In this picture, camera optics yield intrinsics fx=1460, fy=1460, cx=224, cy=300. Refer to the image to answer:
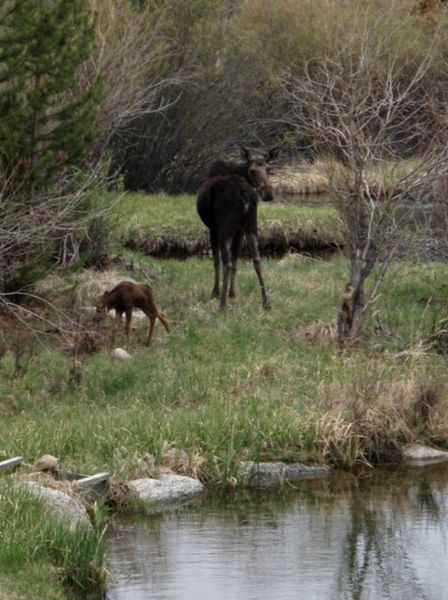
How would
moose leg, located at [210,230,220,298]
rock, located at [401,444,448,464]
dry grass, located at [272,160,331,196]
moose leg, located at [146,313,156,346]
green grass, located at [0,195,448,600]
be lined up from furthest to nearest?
dry grass, located at [272,160,331,196] → moose leg, located at [210,230,220,298] → moose leg, located at [146,313,156,346] → rock, located at [401,444,448,464] → green grass, located at [0,195,448,600]

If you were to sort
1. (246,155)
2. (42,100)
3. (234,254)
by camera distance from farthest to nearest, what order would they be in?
(234,254)
(246,155)
(42,100)

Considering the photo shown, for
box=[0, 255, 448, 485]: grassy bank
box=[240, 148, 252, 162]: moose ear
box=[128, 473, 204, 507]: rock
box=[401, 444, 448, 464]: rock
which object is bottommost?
box=[401, 444, 448, 464]: rock

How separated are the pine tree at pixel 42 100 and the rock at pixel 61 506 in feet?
21.5

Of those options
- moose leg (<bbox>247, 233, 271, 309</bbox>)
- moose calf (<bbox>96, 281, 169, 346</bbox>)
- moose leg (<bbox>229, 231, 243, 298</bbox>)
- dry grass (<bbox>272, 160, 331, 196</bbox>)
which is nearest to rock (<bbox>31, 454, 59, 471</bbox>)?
moose calf (<bbox>96, 281, 169, 346</bbox>)

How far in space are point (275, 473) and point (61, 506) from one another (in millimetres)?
3321

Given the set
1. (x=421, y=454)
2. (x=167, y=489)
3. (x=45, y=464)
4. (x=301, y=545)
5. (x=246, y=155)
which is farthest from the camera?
(x=246, y=155)

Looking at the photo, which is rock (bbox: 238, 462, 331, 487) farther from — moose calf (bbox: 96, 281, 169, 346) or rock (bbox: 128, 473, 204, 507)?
moose calf (bbox: 96, 281, 169, 346)

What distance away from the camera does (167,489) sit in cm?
1262

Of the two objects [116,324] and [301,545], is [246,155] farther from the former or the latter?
[301,545]

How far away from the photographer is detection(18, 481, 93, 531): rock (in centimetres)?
1035

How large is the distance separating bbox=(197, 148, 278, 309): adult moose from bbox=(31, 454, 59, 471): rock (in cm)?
736

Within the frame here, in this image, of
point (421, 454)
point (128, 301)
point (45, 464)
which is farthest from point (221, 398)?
point (45, 464)

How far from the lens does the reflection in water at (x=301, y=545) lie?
34.0ft

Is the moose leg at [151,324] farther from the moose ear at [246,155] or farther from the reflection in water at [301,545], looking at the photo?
the reflection in water at [301,545]
